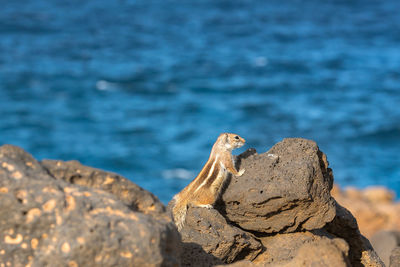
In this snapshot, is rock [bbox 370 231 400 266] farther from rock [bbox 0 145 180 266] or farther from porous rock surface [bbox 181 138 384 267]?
rock [bbox 0 145 180 266]

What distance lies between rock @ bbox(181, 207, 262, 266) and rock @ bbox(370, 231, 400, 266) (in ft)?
9.66

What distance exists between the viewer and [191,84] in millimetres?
30516

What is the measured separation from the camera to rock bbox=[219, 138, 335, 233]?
537cm

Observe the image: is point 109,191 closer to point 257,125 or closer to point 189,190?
point 189,190

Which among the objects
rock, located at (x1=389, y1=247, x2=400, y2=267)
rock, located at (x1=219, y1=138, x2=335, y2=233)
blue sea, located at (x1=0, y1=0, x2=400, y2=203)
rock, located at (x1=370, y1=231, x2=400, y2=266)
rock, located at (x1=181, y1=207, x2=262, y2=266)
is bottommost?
blue sea, located at (x1=0, y1=0, x2=400, y2=203)

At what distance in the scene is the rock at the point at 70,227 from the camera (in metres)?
3.62

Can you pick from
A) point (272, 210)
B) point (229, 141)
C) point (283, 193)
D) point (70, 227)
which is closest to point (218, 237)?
point (272, 210)

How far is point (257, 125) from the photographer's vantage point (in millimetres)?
25016

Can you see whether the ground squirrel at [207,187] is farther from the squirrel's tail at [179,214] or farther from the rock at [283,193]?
the rock at [283,193]

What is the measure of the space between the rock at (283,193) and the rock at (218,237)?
0.20 metres

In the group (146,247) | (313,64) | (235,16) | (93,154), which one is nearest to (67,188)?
(146,247)

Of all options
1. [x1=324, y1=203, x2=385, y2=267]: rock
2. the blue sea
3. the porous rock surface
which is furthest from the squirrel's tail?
the blue sea

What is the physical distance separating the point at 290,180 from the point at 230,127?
19698 millimetres

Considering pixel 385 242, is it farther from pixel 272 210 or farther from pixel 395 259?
pixel 272 210
